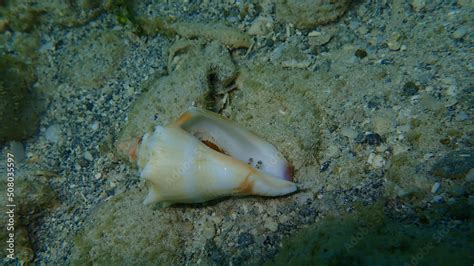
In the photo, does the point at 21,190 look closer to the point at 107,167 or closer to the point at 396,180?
the point at 107,167

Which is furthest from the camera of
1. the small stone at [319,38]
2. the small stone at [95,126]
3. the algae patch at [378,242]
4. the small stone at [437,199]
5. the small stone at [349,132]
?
the small stone at [95,126]

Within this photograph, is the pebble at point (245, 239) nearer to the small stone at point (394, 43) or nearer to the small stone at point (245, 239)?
the small stone at point (245, 239)

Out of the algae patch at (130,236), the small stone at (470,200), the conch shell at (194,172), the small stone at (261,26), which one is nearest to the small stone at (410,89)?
the small stone at (470,200)

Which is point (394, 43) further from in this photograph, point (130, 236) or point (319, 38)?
point (130, 236)

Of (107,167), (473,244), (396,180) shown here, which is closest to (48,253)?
(107,167)

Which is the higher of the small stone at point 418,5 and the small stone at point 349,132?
the small stone at point 418,5

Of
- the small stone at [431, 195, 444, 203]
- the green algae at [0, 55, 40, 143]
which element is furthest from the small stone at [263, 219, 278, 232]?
the green algae at [0, 55, 40, 143]

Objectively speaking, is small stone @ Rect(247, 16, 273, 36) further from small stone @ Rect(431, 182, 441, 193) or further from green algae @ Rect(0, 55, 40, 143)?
green algae @ Rect(0, 55, 40, 143)
